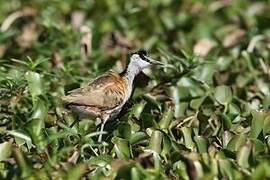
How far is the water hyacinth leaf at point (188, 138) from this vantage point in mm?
4332

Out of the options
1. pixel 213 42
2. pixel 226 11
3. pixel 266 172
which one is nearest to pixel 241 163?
pixel 266 172

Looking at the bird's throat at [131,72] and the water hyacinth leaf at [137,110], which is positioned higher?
the bird's throat at [131,72]

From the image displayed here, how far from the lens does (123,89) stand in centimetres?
482

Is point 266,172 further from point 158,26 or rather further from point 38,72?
point 158,26

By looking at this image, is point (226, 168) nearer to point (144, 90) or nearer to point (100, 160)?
point (100, 160)

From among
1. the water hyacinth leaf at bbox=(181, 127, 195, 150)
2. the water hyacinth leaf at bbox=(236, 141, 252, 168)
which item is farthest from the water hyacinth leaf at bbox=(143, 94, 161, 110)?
the water hyacinth leaf at bbox=(236, 141, 252, 168)

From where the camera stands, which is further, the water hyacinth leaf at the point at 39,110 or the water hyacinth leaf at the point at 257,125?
the water hyacinth leaf at the point at 39,110

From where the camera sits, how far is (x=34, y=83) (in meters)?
4.73

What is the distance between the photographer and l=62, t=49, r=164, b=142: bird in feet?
15.0

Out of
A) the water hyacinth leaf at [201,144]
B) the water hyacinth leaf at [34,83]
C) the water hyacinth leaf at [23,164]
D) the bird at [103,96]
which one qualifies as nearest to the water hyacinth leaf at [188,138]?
the water hyacinth leaf at [201,144]

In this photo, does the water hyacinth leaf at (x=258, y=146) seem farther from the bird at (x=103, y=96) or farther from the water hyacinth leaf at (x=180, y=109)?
the water hyacinth leaf at (x=180, y=109)

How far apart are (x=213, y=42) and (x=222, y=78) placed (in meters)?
1.03

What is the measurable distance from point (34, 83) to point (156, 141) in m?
0.89

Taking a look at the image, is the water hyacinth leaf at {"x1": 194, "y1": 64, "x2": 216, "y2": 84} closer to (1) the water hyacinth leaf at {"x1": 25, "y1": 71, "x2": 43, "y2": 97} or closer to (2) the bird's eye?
(2) the bird's eye
